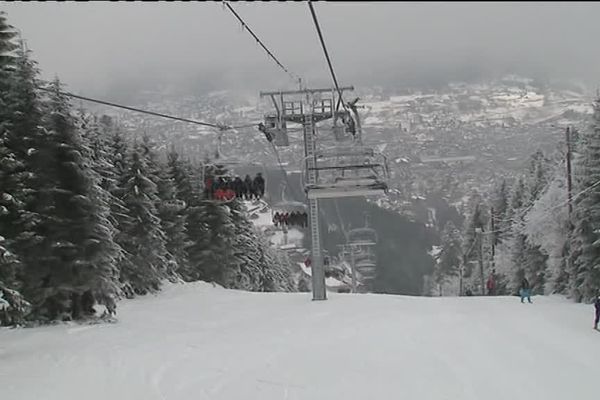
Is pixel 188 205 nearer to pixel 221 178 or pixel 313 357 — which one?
pixel 221 178

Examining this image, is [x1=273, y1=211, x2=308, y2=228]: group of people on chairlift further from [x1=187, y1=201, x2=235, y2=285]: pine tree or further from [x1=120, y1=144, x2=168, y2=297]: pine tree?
[x1=187, y1=201, x2=235, y2=285]: pine tree

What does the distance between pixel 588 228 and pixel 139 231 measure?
68.7 feet

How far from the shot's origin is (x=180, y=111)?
123 feet

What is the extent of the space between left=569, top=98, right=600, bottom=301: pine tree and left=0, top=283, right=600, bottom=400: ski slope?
7.15 meters

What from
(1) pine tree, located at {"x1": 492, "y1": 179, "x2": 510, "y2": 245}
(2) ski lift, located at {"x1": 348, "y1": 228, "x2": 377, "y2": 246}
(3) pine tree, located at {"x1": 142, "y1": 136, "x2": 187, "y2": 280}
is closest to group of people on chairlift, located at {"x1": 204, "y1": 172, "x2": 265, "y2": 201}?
(3) pine tree, located at {"x1": 142, "y1": 136, "x2": 187, "y2": 280}

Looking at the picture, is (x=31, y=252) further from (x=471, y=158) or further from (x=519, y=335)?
(x=471, y=158)

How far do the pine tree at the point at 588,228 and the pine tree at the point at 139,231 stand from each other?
19.8 m

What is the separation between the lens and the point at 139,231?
2925 cm

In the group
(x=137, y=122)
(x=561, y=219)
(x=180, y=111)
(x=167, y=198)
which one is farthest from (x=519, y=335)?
(x=137, y=122)

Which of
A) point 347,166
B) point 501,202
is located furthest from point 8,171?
point 501,202

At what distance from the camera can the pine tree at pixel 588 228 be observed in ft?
91.2

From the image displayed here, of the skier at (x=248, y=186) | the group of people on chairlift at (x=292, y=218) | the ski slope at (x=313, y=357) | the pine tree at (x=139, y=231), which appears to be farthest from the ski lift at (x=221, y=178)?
the group of people on chairlift at (x=292, y=218)

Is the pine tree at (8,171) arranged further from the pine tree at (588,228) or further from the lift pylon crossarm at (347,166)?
the pine tree at (588,228)

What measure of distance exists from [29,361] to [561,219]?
1108 inches
